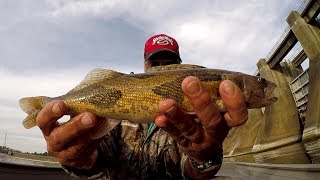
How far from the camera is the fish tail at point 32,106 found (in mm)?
3197

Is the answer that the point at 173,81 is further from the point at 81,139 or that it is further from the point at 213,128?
the point at 81,139

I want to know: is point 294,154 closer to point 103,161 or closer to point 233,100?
point 103,161

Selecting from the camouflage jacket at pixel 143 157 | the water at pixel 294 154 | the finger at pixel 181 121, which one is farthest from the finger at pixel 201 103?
the water at pixel 294 154

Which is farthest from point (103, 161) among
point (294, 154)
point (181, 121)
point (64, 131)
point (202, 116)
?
point (294, 154)

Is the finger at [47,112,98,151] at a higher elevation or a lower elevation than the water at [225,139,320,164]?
lower

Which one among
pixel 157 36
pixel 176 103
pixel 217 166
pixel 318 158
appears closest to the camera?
pixel 176 103

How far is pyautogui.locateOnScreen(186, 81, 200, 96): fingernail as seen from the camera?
2.73 m

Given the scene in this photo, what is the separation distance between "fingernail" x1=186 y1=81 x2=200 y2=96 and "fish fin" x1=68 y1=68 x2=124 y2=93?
988 mm

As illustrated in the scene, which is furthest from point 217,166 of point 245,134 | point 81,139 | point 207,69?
point 245,134

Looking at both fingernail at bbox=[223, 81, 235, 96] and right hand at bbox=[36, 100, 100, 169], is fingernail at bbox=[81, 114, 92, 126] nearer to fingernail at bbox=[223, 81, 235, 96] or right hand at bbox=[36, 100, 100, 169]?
right hand at bbox=[36, 100, 100, 169]

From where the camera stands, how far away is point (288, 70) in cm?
3425

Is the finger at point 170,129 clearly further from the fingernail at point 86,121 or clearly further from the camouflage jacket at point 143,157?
the camouflage jacket at point 143,157

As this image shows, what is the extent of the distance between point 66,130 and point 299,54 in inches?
1301

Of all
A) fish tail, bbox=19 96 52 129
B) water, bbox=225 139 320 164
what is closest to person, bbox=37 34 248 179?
fish tail, bbox=19 96 52 129
